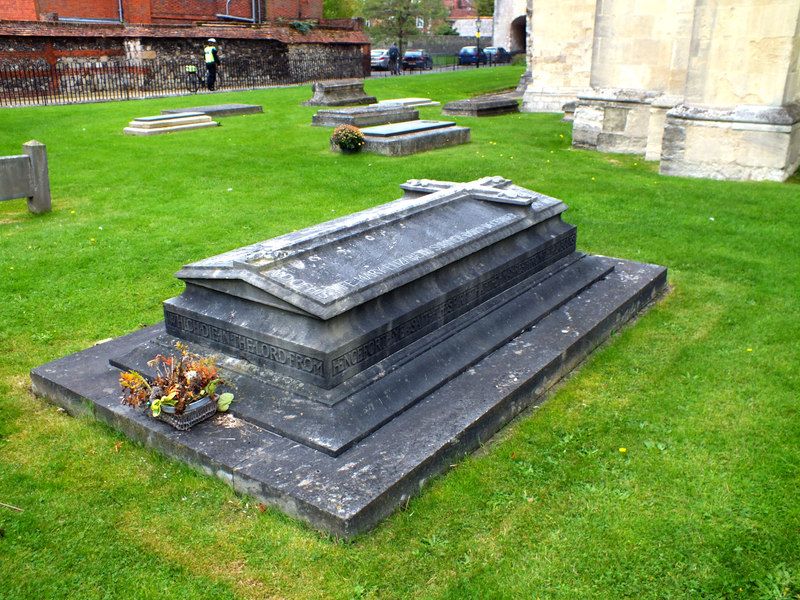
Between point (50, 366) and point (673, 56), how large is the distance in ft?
42.2

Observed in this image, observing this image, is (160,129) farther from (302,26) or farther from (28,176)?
A: (302,26)

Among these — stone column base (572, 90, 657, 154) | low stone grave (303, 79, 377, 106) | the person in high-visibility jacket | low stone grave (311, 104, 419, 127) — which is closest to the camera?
stone column base (572, 90, 657, 154)

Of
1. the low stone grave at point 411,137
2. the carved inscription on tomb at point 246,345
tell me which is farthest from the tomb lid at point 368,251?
the low stone grave at point 411,137

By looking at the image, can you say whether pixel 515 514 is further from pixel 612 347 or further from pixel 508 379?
Result: pixel 612 347

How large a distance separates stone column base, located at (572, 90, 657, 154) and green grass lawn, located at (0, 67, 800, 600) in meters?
5.40

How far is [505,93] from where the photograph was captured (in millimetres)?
28406

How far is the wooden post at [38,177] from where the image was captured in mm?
10203

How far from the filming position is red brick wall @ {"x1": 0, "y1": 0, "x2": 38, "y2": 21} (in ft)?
100.0

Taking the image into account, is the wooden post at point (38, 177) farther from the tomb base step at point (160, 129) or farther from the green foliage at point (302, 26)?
the green foliage at point (302, 26)

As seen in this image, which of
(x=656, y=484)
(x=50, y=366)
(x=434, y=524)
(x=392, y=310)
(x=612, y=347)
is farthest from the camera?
(x=612, y=347)

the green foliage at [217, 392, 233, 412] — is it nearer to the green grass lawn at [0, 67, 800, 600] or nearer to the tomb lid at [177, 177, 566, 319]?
the green grass lawn at [0, 67, 800, 600]

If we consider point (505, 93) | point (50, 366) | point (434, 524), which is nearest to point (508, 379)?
point (434, 524)

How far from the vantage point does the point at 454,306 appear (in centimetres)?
572

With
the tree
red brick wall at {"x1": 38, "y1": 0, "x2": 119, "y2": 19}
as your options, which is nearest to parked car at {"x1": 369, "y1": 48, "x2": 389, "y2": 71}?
the tree
